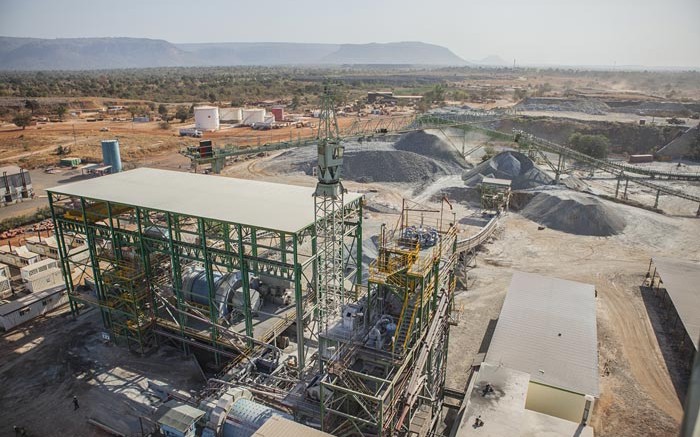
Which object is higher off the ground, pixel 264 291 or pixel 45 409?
pixel 264 291

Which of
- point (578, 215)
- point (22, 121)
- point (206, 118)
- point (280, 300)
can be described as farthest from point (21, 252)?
point (22, 121)

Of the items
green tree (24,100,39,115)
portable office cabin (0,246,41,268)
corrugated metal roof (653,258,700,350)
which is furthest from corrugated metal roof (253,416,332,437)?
green tree (24,100,39,115)

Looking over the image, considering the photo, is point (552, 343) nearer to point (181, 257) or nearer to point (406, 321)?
point (406, 321)

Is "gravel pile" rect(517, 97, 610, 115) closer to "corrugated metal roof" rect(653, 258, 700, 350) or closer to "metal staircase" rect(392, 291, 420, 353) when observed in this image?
"corrugated metal roof" rect(653, 258, 700, 350)

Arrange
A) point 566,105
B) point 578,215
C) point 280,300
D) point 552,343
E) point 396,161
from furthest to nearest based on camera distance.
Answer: point 566,105, point 396,161, point 578,215, point 280,300, point 552,343

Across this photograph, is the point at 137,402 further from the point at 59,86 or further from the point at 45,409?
the point at 59,86

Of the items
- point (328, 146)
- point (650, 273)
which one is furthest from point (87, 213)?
point (650, 273)
